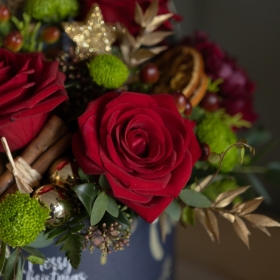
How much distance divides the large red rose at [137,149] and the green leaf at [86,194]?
2 cm

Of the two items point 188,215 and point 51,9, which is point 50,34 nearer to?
point 51,9

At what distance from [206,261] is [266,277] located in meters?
0.11

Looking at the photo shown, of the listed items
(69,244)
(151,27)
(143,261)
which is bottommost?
(143,261)

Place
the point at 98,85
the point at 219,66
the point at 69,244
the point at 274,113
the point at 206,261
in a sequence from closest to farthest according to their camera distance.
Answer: the point at 69,244 → the point at 98,85 → the point at 219,66 → the point at 206,261 → the point at 274,113

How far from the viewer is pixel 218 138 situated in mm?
509

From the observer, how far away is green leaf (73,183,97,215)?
405 millimetres

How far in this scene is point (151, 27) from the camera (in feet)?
1.80

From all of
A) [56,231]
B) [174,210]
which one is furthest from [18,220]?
[174,210]

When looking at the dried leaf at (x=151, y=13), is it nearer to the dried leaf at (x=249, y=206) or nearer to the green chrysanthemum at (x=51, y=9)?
the green chrysanthemum at (x=51, y=9)

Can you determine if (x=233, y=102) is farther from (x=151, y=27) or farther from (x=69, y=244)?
(x=69, y=244)

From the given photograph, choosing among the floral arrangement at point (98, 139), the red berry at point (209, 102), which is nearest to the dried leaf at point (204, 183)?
the floral arrangement at point (98, 139)

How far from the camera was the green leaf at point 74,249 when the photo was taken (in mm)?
394

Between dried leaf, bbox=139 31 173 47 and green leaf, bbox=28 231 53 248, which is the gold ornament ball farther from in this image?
dried leaf, bbox=139 31 173 47

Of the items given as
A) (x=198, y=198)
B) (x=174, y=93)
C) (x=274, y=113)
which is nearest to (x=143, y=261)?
(x=198, y=198)
